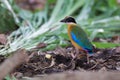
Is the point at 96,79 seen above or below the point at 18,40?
below

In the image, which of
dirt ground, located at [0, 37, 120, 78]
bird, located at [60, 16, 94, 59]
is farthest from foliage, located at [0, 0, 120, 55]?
bird, located at [60, 16, 94, 59]

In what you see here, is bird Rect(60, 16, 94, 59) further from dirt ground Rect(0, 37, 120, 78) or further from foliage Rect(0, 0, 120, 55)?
foliage Rect(0, 0, 120, 55)

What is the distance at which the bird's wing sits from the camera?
3250mm

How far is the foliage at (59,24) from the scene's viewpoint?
3957 mm

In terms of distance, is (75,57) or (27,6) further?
(27,6)

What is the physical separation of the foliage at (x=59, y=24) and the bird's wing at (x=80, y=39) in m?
0.38

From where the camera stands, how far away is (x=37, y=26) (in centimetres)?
490

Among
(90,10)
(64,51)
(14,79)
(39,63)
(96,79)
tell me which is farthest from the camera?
(90,10)

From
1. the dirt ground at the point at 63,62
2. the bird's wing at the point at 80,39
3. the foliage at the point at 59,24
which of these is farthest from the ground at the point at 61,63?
the foliage at the point at 59,24

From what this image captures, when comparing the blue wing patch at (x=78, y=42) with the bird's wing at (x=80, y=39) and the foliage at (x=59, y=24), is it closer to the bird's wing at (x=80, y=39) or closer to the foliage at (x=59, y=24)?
the bird's wing at (x=80, y=39)

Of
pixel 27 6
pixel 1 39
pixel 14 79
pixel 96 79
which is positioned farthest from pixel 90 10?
pixel 96 79

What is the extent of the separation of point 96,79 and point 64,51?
150 cm

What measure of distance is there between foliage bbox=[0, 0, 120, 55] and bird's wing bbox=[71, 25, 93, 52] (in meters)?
0.38

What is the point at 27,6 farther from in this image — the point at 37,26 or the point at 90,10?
the point at 37,26
